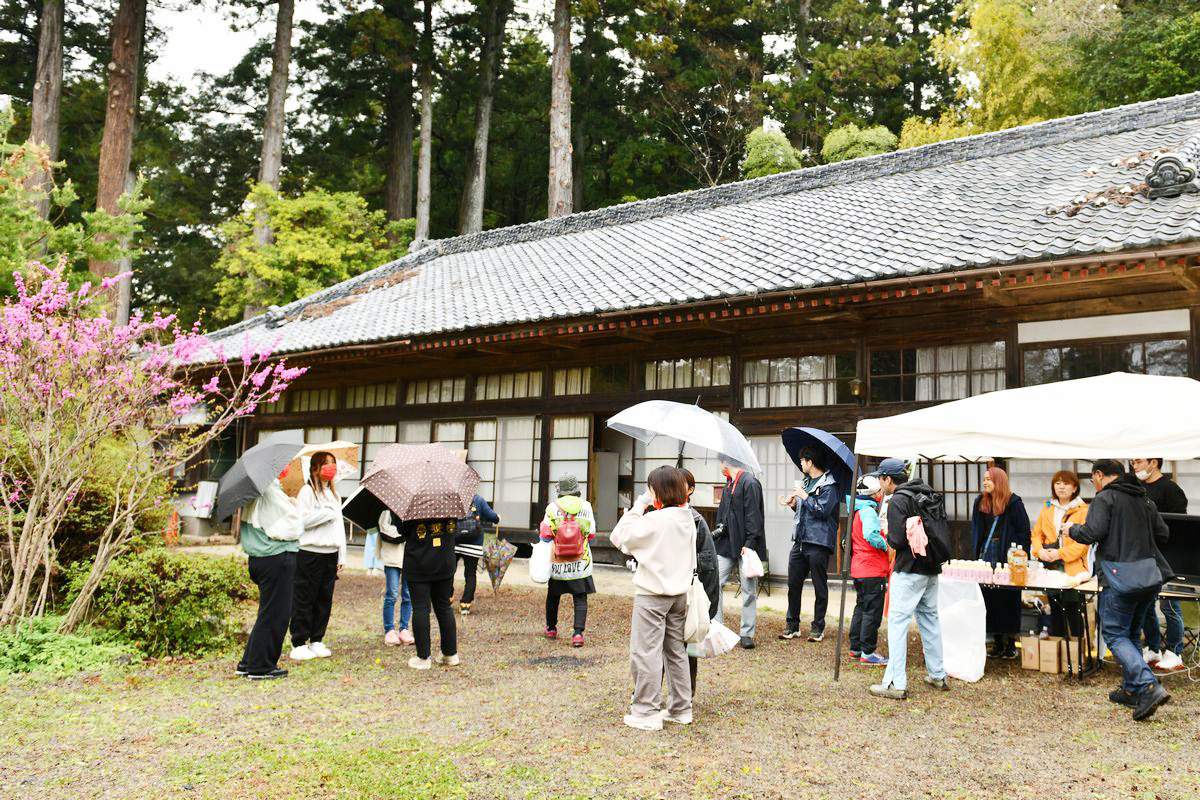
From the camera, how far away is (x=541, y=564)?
703 cm

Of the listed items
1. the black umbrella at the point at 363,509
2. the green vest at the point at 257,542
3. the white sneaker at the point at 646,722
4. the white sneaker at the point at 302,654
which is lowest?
the white sneaker at the point at 302,654

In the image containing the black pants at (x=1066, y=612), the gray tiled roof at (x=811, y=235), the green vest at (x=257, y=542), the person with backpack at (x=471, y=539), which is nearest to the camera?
the green vest at (x=257, y=542)

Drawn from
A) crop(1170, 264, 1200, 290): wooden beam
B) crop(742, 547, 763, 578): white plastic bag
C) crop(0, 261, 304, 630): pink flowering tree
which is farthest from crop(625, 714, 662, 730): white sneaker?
crop(1170, 264, 1200, 290): wooden beam

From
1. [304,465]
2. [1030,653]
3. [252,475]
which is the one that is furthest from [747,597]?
[252,475]

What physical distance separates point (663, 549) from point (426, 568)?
2.02m

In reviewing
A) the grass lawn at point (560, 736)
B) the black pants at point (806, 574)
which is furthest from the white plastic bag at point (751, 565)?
the grass lawn at point (560, 736)

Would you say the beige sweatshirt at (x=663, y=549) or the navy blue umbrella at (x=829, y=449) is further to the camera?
the navy blue umbrella at (x=829, y=449)

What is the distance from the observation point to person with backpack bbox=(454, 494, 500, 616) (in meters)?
8.23

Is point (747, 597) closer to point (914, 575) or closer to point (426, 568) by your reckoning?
point (914, 575)

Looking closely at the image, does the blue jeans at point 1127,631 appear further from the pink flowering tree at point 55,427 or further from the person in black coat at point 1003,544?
the pink flowering tree at point 55,427

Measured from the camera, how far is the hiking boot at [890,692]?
5504 millimetres

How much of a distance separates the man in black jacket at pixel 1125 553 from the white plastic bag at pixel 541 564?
3.79 m

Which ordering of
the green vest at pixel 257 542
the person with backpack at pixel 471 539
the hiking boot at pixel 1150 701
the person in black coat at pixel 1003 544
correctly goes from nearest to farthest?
the hiking boot at pixel 1150 701, the green vest at pixel 257 542, the person in black coat at pixel 1003 544, the person with backpack at pixel 471 539

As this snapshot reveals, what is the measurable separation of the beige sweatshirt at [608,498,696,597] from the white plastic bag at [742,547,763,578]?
2112mm
